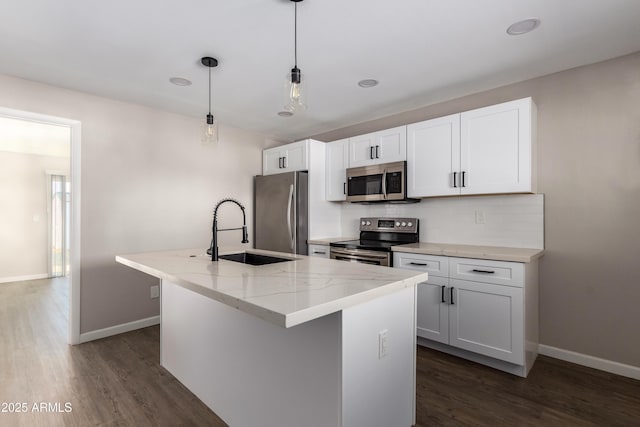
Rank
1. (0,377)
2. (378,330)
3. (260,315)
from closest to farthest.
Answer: (260,315), (378,330), (0,377)

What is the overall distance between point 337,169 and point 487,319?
224 centimetres

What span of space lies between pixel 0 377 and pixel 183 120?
2.77m

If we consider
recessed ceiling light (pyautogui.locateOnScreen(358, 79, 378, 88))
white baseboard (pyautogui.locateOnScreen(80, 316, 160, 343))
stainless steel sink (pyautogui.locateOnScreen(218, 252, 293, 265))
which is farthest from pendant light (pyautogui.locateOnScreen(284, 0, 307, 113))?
white baseboard (pyautogui.locateOnScreen(80, 316, 160, 343))

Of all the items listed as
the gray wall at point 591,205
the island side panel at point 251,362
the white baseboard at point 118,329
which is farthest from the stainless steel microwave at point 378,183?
the white baseboard at point 118,329

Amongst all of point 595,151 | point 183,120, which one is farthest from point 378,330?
point 183,120

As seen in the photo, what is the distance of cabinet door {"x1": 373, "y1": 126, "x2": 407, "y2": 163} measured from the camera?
10.7 feet

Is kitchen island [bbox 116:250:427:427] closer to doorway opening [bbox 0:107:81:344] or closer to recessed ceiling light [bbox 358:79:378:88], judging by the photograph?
recessed ceiling light [bbox 358:79:378:88]

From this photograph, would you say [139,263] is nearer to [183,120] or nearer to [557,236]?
[183,120]

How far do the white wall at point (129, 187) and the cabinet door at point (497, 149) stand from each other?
2.83 meters

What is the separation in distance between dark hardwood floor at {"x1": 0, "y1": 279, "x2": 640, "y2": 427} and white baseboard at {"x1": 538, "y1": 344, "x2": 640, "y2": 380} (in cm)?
6

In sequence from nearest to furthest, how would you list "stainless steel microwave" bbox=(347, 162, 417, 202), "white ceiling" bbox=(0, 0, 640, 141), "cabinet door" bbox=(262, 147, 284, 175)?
"white ceiling" bbox=(0, 0, 640, 141) < "stainless steel microwave" bbox=(347, 162, 417, 202) < "cabinet door" bbox=(262, 147, 284, 175)

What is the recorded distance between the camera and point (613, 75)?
94.3 inches

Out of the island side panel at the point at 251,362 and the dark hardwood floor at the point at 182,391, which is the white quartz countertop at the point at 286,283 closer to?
the island side panel at the point at 251,362

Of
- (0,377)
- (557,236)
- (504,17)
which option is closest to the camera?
(504,17)
